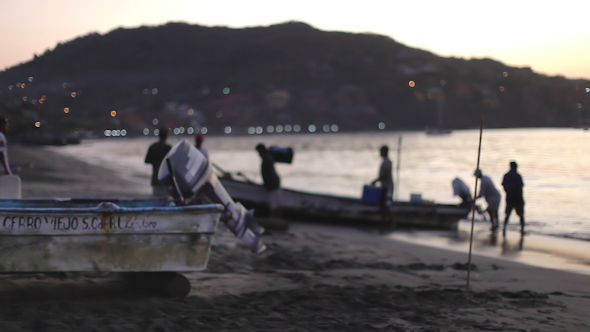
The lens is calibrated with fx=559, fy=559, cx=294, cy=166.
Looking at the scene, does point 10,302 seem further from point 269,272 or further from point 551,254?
point 551,254

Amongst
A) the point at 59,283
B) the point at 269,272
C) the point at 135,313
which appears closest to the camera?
the point at 135,313

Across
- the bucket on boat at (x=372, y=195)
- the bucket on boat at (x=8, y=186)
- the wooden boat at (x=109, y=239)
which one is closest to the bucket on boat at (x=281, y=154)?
the bucket on boat at (x=372, y=195)

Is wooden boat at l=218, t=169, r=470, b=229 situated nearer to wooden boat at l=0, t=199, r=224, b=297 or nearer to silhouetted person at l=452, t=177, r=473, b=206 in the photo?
silhouetted person at l=452, t=177, r=473, b=206

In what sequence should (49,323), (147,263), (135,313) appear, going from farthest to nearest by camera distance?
1. (147,263)
2. (135,313)
3. (49,323)

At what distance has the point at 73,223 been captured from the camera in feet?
19.7

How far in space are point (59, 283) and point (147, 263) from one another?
139cm

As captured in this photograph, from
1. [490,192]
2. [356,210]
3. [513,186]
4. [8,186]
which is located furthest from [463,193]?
[8,186]

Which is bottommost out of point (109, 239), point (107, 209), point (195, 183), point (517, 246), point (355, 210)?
point (517, 246)

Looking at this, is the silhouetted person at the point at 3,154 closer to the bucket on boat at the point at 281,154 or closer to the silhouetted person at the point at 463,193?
the bucket on boat at the point at 281,154

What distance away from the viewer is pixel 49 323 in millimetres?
5180

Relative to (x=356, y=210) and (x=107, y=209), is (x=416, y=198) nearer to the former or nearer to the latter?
(x=356, y=210)

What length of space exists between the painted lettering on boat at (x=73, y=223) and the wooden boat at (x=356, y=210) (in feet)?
30.6

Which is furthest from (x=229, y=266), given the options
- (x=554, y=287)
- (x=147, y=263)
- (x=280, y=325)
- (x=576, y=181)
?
(x=576, y=181)

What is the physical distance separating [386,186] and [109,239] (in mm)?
9380
